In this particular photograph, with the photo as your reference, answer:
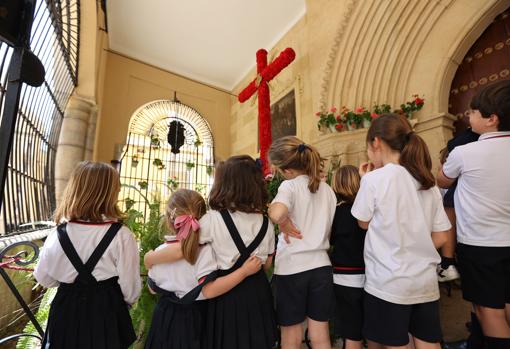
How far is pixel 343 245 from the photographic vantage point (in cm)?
152

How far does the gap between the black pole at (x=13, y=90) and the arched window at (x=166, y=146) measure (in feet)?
20.7

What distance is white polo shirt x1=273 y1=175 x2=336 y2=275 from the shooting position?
1420mm

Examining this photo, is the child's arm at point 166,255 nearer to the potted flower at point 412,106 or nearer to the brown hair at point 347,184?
the brown hair at point 347,184

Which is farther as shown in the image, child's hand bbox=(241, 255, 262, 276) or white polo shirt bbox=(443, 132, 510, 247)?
white polo shirt bbox=(443, 132, 510, 247)

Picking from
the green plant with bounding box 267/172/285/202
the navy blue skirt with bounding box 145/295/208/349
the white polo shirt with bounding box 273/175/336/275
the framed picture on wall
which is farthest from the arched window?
the navy blue skirt with bounding box 145/295/208/349

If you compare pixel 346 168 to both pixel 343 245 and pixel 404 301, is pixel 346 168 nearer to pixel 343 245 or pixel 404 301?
pixel 343 245

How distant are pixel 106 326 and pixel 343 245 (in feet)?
4.10

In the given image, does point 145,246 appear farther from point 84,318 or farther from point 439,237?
point 439,237

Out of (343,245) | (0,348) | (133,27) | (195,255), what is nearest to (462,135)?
(343,245)

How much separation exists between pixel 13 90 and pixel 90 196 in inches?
21.0

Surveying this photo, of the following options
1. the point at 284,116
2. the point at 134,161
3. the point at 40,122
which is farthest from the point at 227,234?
the point at 134,161

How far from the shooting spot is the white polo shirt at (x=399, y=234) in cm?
122

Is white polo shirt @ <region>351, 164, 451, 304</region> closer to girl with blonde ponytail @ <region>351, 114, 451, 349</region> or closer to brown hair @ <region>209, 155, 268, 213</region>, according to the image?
girl with blonde ponytail @ <region>351, 114, 451, 349</region>

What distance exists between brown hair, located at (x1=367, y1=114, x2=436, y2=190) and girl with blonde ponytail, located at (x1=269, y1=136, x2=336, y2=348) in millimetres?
412
